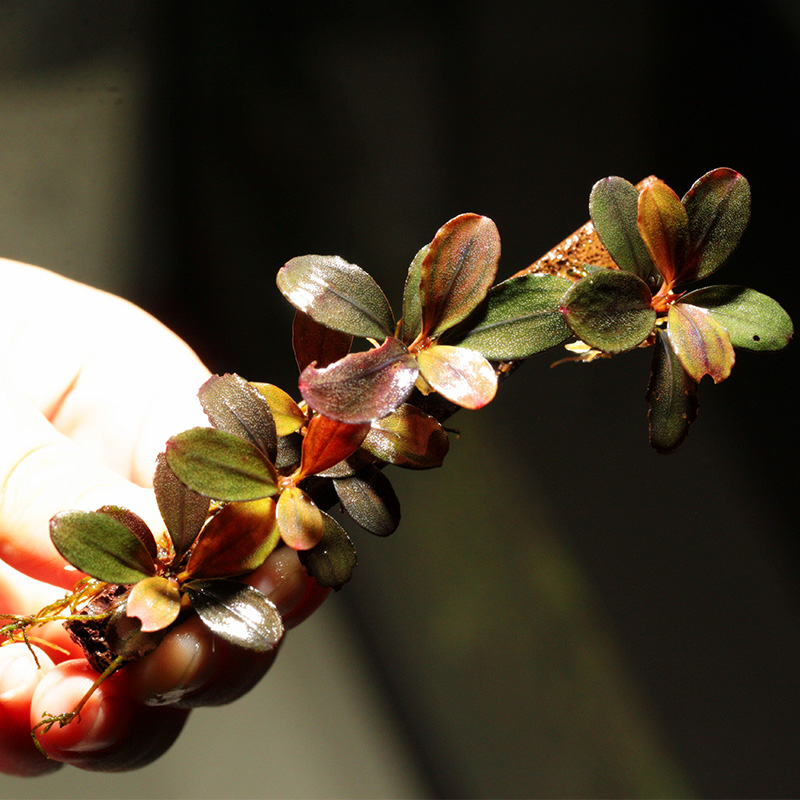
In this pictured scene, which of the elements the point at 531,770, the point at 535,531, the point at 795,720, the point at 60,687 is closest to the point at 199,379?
the point at 60,687

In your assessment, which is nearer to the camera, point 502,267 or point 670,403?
point 670,403

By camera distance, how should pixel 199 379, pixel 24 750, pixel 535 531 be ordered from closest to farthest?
pixel 24 750 < pixel 199 379 < pixel 535 531

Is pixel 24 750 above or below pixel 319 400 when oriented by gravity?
below

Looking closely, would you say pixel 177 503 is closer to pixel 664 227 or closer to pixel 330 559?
pixel 330 559

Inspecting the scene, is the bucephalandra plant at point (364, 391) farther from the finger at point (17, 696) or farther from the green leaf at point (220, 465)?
the finger at point (17, 696)

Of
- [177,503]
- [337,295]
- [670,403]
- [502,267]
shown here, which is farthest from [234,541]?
[502,267]

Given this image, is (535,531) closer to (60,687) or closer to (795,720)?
(795,720)
